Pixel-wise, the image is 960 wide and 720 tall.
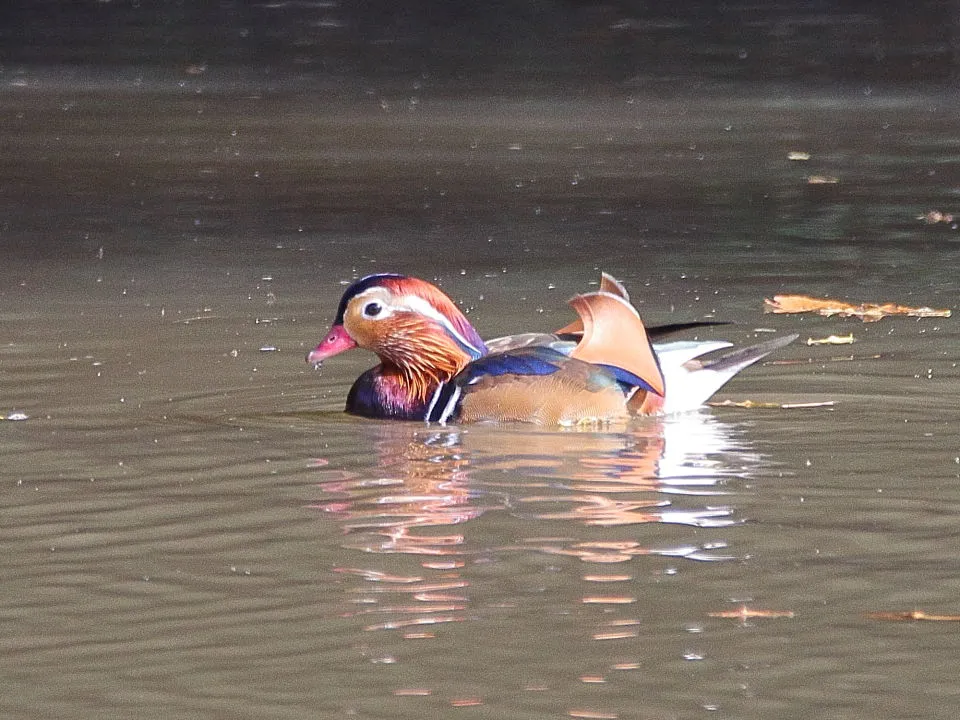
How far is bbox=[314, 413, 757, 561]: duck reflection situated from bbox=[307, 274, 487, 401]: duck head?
8.5 inches

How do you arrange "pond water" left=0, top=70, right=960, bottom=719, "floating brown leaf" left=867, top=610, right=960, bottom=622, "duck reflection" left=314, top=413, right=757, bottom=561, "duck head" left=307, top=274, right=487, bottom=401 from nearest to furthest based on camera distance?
"pond water" left=0, top=70, right=960, bottom=719 < "floating brown leaf" left=867, top=610, right=960, bottom=622 < "duck reflection" left=314, top=413, right=757, bottom=561 < "duck head" left=307, top=274, right=487, bottom=401

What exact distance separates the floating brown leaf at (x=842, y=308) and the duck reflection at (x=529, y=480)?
7.32ft

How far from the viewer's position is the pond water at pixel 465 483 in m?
5.23

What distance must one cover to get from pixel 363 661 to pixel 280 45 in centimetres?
2434

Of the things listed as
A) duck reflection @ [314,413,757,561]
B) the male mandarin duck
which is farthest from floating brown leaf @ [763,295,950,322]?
duck reflection @ [314,413,757,561]

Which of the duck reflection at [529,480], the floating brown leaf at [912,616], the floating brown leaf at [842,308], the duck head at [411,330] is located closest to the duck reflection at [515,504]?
the duck reflection at [529,480]

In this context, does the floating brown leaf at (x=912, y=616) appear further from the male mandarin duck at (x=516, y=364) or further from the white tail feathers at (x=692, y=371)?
the white tail feathers at (x=692, y=371)

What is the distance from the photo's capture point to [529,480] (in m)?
7.25

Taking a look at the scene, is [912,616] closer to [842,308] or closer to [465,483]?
[465,483]

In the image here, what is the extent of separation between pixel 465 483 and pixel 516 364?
88 cm

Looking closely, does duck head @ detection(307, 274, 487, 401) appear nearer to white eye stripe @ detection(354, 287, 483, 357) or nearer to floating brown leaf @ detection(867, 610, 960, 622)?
white eye stripe @ detection(354, 287, 483, 357)

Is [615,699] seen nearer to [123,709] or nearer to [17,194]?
[123,709]

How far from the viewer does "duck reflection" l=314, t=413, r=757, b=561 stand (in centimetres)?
666

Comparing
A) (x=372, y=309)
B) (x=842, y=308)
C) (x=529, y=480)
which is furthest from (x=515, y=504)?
(x=842, y=308)
